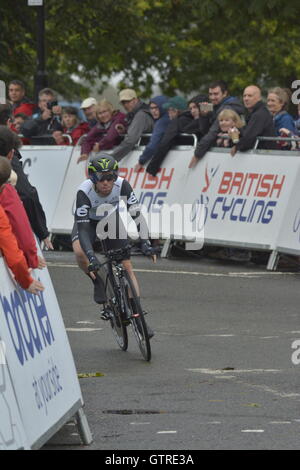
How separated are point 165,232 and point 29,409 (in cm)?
1213

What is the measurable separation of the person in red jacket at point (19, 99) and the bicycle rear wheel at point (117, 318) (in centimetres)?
1068

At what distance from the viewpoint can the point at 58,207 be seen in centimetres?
2175

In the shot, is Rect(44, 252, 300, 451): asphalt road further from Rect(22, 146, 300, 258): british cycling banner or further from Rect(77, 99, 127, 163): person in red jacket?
Rect(77, 99, 127, 163): person in red jacket

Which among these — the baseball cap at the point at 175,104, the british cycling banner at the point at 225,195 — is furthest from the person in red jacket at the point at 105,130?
the baseball cap at the point at 175,104

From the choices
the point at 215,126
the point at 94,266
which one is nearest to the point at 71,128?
the point at 215,126

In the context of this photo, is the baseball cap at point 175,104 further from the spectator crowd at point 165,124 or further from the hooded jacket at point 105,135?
the hooded jacket at point 105,135

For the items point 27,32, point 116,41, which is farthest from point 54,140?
point 116,41

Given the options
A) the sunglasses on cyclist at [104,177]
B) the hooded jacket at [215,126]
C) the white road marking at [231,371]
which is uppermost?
the sunglasses on cyclist at [104,177]

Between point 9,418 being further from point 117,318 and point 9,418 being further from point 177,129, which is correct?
point 177,129

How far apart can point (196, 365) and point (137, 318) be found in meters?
0.71

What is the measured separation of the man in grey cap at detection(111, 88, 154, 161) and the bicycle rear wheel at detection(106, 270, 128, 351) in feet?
25.3

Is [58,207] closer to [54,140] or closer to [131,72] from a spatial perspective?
[54,140]

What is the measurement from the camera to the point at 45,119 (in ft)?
74.3

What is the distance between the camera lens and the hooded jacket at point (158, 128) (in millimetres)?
19875
